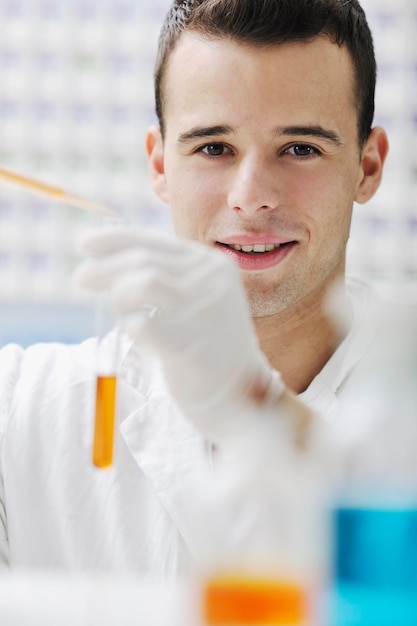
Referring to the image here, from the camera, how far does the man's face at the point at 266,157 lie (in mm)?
1397

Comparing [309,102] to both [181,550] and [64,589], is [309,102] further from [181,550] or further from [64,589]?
[64,589]

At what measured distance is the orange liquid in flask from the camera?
0.82 meters

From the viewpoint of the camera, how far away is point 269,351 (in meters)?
1.60

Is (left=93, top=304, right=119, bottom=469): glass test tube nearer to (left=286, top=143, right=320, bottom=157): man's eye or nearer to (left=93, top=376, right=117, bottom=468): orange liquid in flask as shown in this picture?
(left=93, top=376, right=117, bottom=468): orange liquid in flask

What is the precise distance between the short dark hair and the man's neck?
40 centimetres

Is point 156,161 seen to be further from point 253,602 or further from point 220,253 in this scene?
point 253,602

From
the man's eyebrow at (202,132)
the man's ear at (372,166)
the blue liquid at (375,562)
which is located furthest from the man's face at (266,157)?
the blue liquid at (375,562)

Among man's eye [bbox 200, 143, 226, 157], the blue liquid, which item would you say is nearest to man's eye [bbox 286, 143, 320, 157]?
man's eye [bbox 200, 143, 226, 157]

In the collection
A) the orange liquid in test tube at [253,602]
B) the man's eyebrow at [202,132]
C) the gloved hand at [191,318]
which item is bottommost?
the orange liquid in test tube at [253,602]

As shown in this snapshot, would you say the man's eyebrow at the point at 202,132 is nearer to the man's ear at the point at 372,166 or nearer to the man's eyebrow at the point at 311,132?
the man's eyebrow at the point at 311,132

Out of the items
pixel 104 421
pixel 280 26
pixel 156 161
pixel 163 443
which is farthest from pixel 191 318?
pixel 156 161

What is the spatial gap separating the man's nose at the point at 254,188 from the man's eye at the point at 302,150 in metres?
0.07

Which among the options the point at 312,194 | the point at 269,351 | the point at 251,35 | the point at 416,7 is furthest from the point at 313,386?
the point at 416,7

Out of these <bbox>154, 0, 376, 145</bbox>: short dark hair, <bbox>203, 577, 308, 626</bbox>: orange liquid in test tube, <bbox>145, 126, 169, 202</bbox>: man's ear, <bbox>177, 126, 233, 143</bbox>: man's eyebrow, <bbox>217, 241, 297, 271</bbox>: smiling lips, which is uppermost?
<bbox>154, 0, 376, 145</bbox>: short dark hair
